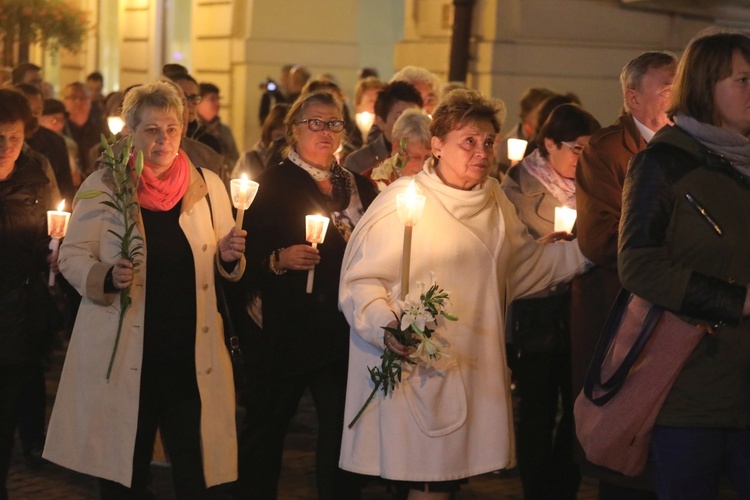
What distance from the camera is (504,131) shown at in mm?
14719

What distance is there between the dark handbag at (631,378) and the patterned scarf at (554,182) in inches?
89.8

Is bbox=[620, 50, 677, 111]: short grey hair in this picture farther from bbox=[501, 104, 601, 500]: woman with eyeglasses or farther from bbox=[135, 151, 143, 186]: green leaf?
bbox=[135, 151, 143, 186]: green leaf

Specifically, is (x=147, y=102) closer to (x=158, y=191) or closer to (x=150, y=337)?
(x=158, y=191)

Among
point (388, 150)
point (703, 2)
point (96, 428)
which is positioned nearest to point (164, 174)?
point (96, 428)

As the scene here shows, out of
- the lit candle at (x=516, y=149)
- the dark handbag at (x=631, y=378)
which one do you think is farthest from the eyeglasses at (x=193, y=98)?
the dark handbag at (x=631, y=378)

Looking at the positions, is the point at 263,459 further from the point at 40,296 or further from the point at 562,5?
the point at 562,5

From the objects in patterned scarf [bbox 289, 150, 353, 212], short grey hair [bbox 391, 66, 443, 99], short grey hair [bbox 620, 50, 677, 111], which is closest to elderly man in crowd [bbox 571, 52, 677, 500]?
Result: short grey hair [bbox 620, 50, 677, 111]

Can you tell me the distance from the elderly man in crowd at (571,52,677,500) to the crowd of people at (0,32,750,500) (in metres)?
0.01

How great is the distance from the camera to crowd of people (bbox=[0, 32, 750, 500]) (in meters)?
4.57

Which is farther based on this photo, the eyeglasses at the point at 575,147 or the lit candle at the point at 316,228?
the eyeglasses at the point at 575,147

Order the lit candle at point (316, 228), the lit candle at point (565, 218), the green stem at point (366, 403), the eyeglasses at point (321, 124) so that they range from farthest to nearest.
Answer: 1. the eyeglasses at point (321, 124)
2. the lit candle at point (565, 218)
3. the lit candle at point (316, 228)
4. the green stem at point (366, 403)

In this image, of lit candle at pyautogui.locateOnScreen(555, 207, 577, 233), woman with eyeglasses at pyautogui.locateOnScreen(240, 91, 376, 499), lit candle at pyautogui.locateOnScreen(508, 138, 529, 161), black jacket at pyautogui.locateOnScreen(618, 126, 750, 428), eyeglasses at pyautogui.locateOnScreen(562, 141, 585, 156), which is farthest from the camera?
lit candle at pyautogui.locateOnScreen(508, 138, 529, 161)

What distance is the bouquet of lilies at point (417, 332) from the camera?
5027 mm

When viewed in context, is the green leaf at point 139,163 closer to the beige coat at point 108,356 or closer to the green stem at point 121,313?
the beige coat at point 108,356
